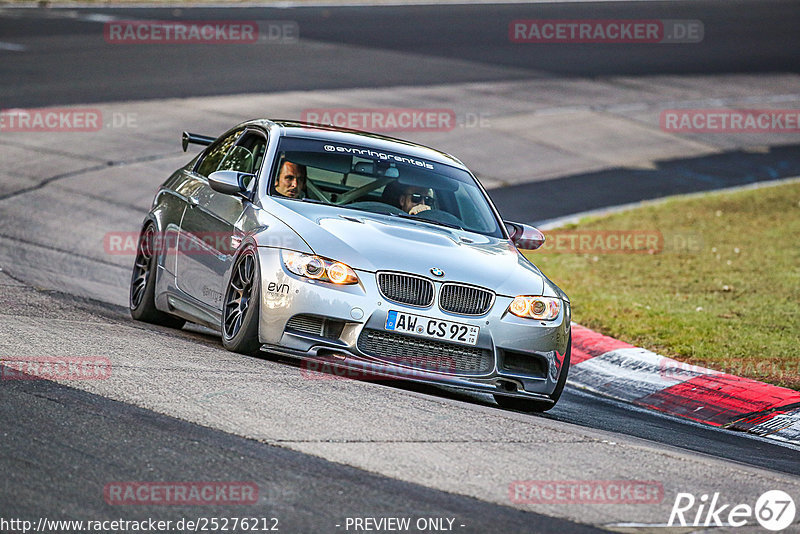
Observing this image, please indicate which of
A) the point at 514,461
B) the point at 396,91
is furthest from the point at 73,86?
the point at 514,461

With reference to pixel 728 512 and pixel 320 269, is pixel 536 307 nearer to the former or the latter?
pixel 320 269

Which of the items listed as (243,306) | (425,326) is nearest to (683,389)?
(425,326)

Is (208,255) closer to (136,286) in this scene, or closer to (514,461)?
(136,286)

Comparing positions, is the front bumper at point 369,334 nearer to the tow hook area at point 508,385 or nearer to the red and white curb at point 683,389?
the tow hook area at point 508,385

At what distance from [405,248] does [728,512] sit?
114 inches

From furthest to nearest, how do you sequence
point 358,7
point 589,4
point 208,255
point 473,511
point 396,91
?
1. point 589,4
2. point 358,7
3. point 396,91
4. point 208,255
5. point 473,511

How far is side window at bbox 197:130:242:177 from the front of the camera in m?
9.42

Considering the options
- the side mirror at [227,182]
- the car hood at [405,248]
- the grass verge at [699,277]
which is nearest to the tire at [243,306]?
the car hood at [405,248]

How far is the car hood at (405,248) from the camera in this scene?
7348mm

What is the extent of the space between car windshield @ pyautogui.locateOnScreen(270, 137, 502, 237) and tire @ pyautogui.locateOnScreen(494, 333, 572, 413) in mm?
1212

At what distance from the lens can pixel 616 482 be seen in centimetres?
552

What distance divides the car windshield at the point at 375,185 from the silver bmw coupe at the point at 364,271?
0.04ft

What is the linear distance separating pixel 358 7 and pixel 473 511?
1288 inches

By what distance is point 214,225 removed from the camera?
8438mm
